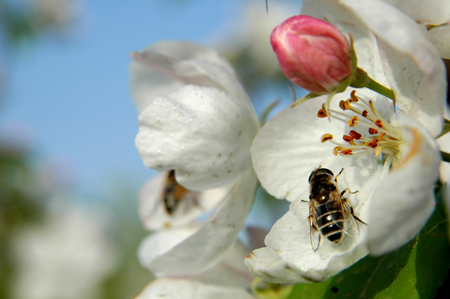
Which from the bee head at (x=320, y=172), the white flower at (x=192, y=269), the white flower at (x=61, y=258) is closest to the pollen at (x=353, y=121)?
the bee head at (x=320, y=172)

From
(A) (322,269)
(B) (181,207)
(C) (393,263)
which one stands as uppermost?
(A) (322,269)

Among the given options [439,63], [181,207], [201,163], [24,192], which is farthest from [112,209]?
[439,63]

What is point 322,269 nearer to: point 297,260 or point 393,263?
point 297,260

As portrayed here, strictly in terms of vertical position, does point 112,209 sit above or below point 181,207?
below

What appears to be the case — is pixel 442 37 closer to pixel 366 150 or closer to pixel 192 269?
pixel 366 150

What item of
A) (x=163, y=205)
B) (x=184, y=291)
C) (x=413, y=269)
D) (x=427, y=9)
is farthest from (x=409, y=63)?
(x=163, y=205)

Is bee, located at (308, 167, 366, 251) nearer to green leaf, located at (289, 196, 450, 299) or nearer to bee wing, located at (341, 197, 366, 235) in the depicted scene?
bee wing, located at (341, 197, 366, 235)

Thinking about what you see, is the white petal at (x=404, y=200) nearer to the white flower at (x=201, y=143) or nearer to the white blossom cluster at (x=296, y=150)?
the white blossom cluster at (x=296, y=150)
